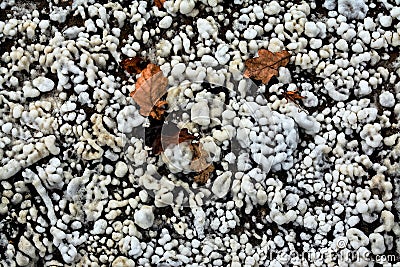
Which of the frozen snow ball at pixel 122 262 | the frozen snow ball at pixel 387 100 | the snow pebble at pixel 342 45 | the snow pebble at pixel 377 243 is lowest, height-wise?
the frozen snow ball at pixel 122 262

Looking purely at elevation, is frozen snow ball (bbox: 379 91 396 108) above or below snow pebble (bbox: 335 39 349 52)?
below

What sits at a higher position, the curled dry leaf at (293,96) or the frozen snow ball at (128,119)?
the curled dry leaf at (293,96)

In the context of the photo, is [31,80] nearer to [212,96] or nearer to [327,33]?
[212,96]

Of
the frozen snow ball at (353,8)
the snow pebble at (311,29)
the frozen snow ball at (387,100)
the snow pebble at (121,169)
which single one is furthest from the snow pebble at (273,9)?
the snow pebble at (121,169)

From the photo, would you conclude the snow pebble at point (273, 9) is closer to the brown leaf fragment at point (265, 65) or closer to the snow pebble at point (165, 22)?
the brown leaf fragment at point (265, 65)

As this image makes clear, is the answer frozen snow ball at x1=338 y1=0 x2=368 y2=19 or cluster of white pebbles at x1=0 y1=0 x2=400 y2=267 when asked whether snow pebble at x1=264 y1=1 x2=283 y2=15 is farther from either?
frozen snow ball at x1=338 y1=0 x2=368 y2=19

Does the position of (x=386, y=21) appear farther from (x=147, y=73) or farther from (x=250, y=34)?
(x=147, y=73)

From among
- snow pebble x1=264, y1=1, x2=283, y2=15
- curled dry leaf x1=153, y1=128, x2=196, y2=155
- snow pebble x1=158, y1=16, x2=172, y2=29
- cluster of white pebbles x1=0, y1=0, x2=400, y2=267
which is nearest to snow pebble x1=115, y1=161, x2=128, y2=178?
cluster of white pebbles x1=0, y1=0, x2=400, y2=267

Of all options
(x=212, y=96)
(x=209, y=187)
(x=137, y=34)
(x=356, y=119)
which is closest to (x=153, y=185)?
(x=209, y=187)

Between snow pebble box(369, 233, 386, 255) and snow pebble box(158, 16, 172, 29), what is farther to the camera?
snow pebble box(158, 16, 172, 29)
